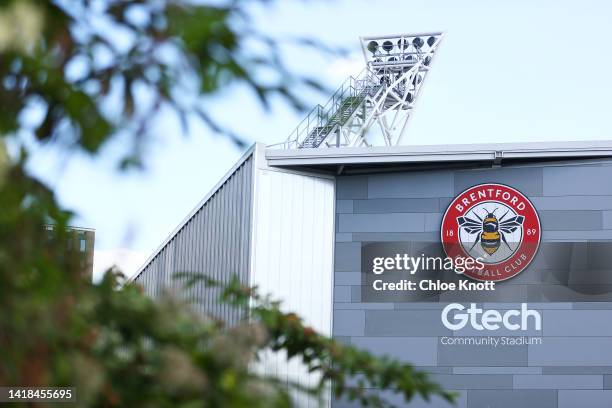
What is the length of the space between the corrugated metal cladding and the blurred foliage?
34.9 feet

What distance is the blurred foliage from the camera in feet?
11.5

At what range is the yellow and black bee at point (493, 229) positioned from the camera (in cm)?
1559

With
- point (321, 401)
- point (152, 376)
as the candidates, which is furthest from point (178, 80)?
point (321, 401)

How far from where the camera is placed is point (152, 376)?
4297 mm

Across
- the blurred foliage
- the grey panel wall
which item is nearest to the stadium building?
the grey panel wall

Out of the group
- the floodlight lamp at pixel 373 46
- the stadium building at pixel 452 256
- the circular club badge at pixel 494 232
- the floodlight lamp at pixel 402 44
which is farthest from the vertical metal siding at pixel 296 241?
the floodlight lamp at pixel 402 44

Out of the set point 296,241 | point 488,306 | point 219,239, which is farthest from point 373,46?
point 488,306

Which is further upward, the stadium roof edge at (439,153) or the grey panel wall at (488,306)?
the stadium roof edge at (439,153)

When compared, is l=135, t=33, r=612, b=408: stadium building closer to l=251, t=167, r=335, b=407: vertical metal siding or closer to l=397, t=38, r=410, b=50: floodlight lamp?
l=251, t=167, r=335, b=407: vertical metal siding

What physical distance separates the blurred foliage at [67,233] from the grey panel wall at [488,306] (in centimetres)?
1149

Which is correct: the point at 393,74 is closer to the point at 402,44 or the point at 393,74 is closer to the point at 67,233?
the point at 402,44

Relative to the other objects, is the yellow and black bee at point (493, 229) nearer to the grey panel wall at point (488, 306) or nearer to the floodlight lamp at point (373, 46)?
the grey panel wall at point (488, 306)

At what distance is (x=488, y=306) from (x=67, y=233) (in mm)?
12392

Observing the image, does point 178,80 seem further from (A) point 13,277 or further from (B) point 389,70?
(B) point 389,70
